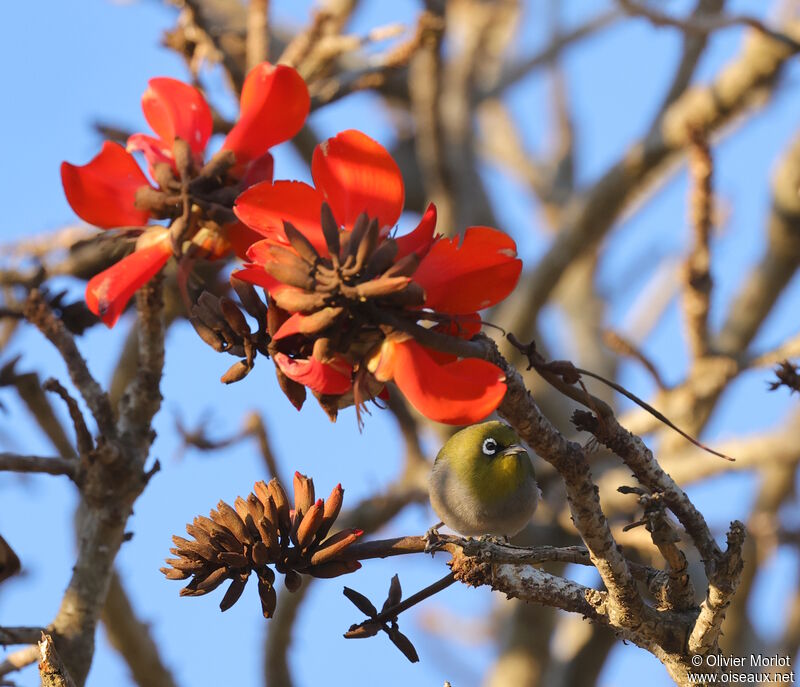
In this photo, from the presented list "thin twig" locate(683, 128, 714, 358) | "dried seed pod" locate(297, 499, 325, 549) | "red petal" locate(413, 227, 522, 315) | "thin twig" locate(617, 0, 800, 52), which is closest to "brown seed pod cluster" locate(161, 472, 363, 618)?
"dried seed pod" locate(297, 499, 325, 549)

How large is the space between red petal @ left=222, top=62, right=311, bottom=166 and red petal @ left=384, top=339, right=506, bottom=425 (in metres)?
0.44

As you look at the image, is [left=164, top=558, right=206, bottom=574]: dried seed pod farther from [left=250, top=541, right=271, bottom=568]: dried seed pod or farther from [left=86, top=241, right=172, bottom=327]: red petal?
[left=86, top=241, right=172, bottom=327]: red petal

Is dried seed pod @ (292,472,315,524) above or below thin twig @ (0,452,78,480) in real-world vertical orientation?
below

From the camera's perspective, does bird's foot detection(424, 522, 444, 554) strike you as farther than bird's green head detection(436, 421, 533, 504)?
No

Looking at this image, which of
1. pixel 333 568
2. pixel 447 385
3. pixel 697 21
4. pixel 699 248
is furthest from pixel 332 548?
pixel 697 21

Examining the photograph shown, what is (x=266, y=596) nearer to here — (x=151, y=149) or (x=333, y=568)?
(x=333, y=568)

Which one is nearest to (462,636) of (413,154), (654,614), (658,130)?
(413,154)

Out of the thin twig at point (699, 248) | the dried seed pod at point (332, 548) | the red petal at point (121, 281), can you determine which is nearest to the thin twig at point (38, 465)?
the red petal at point (121, 281)

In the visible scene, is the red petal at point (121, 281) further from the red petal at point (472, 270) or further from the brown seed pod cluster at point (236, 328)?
the red petal at point (472, 270)

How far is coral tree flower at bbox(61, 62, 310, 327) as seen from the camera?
1.09m

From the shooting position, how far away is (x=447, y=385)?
2.68 feet

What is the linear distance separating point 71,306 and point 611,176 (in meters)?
2.33

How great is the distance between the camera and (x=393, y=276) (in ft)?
2.53

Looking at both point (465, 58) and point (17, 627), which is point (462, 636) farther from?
point (17, 627)
